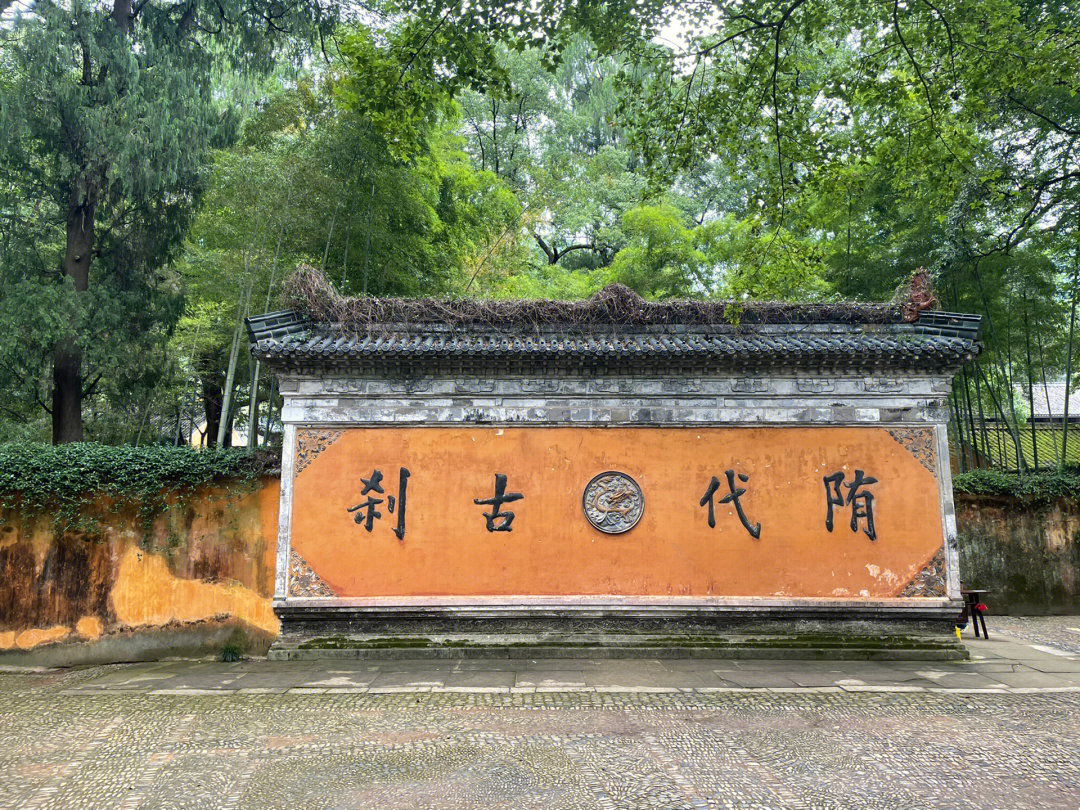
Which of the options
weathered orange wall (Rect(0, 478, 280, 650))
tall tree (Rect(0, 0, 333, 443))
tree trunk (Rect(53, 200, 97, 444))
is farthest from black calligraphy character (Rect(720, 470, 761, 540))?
tree trunk (Rect(53, 200, 97, 444))

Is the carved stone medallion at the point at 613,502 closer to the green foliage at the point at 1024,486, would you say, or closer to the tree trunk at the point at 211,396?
the green foliage at the point at 1024,486

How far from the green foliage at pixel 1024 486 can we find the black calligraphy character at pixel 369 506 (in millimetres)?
9318

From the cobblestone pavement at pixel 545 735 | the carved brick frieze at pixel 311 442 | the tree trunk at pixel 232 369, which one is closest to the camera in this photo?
the cobblestone pavement at pixel 545 735

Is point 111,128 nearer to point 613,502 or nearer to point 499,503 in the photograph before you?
point 499,503

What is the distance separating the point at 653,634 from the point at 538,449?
8.40ft

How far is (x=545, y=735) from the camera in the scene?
5086 mm

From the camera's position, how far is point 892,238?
37.9ft

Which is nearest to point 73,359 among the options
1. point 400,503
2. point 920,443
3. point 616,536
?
point 400,503

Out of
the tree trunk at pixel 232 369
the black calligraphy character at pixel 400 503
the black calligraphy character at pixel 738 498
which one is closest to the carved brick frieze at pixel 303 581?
the black calligraphy character at pixel 400 503

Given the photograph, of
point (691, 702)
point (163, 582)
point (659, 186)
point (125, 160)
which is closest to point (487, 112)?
point (125, 160)

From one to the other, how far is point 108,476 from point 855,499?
8.95 metres

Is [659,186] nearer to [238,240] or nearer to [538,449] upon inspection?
[538,449]

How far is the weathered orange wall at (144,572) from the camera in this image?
7.52 m

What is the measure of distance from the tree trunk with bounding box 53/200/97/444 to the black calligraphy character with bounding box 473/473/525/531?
8711 mm
